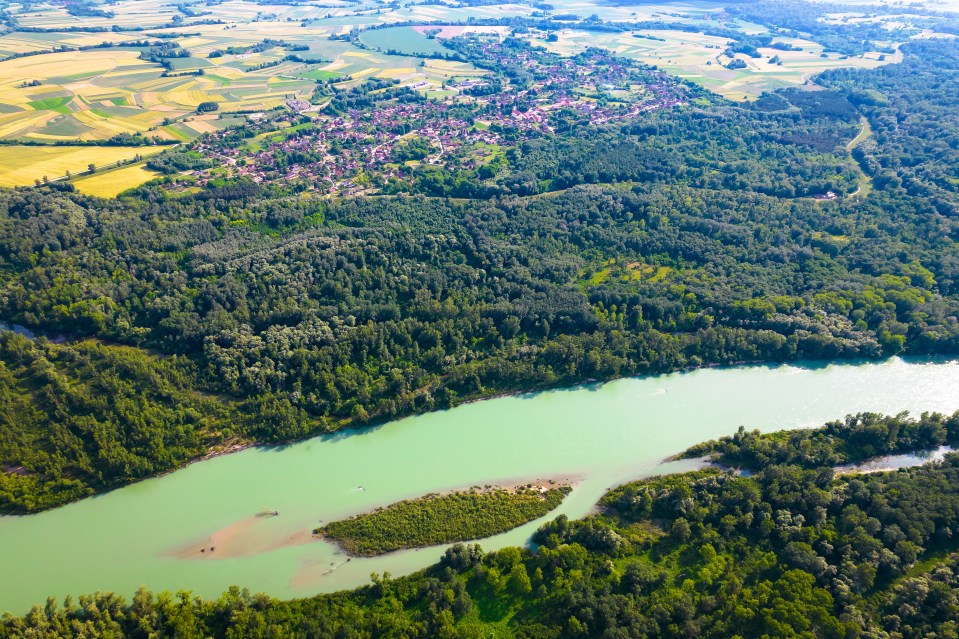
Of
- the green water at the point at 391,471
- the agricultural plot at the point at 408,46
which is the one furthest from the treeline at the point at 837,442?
the agricultural plot at the point at 408,46

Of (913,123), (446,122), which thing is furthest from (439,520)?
(913,123)

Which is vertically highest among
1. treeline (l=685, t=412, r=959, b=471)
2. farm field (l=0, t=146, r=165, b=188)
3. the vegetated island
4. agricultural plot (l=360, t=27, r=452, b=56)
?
agricultural plot (l=360, t=27, r=452, b=56)

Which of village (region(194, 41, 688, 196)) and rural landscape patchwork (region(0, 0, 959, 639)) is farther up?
village (region(194, 41, 688, 196))

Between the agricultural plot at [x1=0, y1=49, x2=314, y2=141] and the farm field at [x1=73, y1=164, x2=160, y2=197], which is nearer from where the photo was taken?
the farm field at [x1=73, y1=164, x2=160, y2=197]

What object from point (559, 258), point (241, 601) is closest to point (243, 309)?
point (241, 601)

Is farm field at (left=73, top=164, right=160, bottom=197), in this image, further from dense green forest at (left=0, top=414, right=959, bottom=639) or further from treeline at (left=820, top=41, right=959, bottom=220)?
treeline at (left=820, top=41, right=959, bottom=220)

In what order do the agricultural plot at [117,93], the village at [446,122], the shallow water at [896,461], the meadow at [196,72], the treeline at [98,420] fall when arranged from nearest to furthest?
the treeline at [98,420] < the shallow water at [896,461] < the village at [446,122] < the agricultural plot at [117,93] < the meadow at [196,72]

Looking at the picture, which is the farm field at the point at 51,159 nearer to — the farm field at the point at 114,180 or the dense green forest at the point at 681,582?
the farm field at the point at 114,180

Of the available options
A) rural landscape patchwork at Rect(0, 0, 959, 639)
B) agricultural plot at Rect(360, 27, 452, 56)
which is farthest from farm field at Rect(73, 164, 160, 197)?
agricultural plot at Rect(360, 27, 452, 56)
